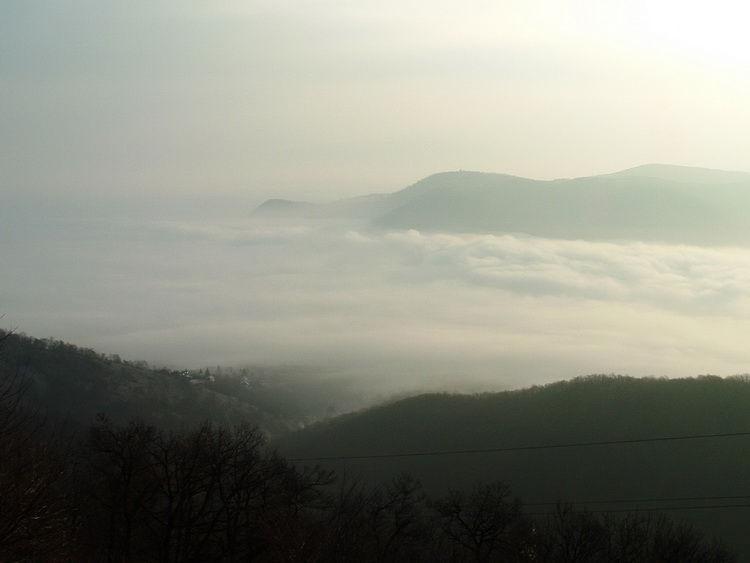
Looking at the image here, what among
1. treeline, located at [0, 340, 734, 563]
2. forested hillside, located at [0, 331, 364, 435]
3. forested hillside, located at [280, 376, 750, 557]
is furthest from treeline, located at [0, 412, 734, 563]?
forested hillside, located at [0, 331, 364, 435]

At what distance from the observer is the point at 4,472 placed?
25750 millimetres

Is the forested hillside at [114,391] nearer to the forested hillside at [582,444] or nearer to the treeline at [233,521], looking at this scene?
the forested hillside at [582,444]

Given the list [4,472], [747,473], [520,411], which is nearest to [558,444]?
[520,411]

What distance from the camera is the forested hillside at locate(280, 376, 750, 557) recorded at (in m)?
96.6

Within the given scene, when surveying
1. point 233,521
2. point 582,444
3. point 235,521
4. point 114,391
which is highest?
point 114,391

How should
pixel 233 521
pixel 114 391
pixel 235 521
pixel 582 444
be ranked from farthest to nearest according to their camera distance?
pixel 114 391 → pixel 582 444 → pixel 233 521 → pixel 235 521

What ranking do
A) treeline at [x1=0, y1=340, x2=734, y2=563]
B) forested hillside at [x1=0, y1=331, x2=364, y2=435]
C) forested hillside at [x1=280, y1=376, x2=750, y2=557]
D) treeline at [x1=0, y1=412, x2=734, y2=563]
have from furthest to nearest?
forested hillside at [x1=0, y1=331, x2=364, y2=435], forested hillside at [x1=280, y1=376, x2=750, y2=557], treeline at [x1=0, y1=412, x2=734, y2=563], treeline at [x1=0, y1=340, x2=734, y2=563]

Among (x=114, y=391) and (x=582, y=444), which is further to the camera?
(x=114, y=391)

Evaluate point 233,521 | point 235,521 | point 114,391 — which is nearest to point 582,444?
point 233,521

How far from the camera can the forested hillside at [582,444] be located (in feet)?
317

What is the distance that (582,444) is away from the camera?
117438mm

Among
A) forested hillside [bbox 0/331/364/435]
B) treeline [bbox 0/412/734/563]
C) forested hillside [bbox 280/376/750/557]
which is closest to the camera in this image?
treeline [bbox 0/412/734/563]

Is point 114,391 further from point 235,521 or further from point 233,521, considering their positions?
point 235,521

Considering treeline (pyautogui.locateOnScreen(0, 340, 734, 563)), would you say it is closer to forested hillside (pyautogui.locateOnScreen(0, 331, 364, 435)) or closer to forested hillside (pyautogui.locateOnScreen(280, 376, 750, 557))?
forested hillside (pyautogui.locateOnScreen(280, 376, 750, 557))
